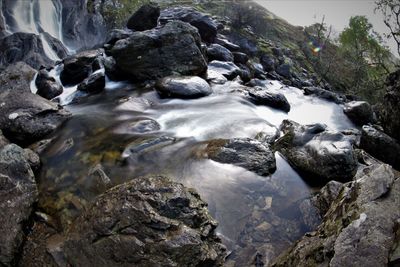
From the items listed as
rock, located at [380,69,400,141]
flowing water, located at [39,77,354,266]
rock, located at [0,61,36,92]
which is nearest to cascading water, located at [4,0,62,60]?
rock, located at [0,61,36,92]

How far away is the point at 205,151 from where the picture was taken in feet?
42.9

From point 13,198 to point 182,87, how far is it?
12.5 meters

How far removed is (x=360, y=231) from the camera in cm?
595

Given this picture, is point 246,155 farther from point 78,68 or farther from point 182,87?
point 78,68

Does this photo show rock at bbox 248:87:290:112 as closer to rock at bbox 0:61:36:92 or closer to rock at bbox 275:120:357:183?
rock at bbox 275:120:357:183

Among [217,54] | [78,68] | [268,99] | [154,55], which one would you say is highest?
[154,55]

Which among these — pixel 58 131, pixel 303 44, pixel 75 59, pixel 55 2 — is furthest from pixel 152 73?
pixel 303 44

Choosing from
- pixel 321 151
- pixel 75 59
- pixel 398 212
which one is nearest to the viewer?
pixel 398 212

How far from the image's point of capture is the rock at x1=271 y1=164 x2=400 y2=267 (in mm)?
5547

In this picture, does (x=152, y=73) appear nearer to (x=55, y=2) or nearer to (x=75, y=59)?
(x=75, y=59)

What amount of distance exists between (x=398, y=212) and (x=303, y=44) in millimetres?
84101

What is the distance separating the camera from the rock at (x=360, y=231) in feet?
18.2

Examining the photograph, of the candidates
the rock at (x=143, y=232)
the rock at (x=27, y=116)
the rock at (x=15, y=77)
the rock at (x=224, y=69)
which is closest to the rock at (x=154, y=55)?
the rock at (x=224, y=69)

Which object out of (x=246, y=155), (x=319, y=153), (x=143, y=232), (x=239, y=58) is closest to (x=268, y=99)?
(x=319, y=153)
